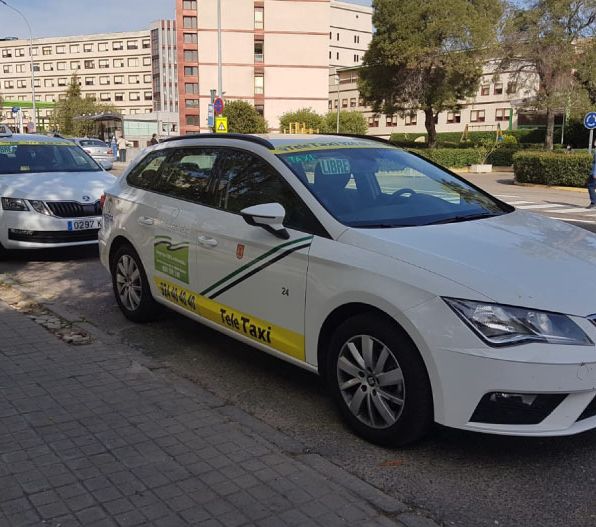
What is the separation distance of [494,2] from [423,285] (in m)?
43.8

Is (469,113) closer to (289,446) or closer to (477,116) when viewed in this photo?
(477,116)

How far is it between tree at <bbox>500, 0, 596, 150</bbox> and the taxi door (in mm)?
33290

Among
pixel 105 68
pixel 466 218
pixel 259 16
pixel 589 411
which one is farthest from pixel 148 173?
pixel 105 68

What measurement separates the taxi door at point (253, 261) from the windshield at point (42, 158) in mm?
5715

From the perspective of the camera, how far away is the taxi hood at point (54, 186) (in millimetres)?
8422

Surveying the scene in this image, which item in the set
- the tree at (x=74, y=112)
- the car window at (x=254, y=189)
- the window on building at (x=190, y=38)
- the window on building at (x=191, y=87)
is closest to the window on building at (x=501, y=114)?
the window on building at (x=191, y=87)

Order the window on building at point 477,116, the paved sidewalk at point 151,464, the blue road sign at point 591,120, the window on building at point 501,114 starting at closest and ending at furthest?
the paved sidewalk at point 151,464 < the blue road sign at point 591,120 < the window on building at point 501,114 < the window on building at point 477,116

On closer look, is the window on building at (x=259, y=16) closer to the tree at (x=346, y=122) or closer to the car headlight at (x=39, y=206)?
the tree at (x=346, y=122)

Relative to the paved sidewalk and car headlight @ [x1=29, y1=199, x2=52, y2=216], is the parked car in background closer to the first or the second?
car headlight @ [x1=29, y1=199, x2=52, y2=216]

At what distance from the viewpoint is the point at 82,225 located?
852 centimetres

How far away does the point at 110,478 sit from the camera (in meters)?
3.07

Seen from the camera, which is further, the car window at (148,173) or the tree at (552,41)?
the tree at (552,41)

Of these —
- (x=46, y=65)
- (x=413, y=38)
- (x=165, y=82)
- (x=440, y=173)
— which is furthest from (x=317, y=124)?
(x=46, y=65)

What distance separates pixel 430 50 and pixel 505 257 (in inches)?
1593
